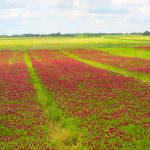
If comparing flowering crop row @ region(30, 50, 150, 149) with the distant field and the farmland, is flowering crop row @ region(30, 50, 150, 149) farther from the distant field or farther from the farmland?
the distant field

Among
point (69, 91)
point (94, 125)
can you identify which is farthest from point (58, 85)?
point (94, 125)

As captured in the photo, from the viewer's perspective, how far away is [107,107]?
1644cm

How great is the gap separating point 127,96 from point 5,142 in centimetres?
915

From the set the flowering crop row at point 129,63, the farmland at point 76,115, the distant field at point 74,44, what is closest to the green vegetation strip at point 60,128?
the farmland at point 76,115

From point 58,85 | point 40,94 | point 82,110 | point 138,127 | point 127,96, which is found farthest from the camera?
point 58,85

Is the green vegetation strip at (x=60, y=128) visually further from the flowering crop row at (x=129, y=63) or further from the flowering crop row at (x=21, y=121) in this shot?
the flowering crop row at (x=129, y=63)

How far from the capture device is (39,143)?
11375mm

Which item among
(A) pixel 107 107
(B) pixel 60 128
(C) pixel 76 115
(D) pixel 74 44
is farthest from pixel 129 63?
(D) pixel 74 44

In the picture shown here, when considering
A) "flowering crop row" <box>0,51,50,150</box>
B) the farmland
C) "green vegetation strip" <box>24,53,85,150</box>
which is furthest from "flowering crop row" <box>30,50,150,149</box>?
"flowering crop row" <box>0,51,50,150</box>

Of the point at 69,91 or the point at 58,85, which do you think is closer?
the point at 69,91

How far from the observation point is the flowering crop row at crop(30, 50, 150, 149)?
→ 11.6 metres

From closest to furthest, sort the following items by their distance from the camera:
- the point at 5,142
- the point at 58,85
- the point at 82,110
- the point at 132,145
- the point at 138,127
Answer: the point at 132,145, the point at 5,142, the point at 138,127, the point at 82,110, the point at 58,85

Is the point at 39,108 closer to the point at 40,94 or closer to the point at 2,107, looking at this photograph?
the point at 2,107

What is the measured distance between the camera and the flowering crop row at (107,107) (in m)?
11.6
